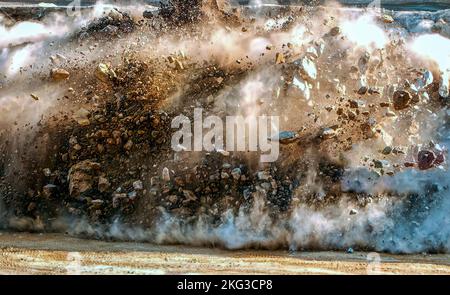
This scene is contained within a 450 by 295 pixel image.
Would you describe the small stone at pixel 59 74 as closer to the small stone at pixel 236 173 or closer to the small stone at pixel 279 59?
the small stone at pixel 236 173

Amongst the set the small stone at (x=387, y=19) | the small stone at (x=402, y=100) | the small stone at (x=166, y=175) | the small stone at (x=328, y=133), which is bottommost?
the small stone at (x=166, y=175)

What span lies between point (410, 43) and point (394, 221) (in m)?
3.12

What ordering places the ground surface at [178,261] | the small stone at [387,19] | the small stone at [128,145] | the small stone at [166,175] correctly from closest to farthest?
1. the ground surface at [178,261]
2. the small stone at [166,175]
3. the small stone at [128,145]
4. the small stone at [387,19]

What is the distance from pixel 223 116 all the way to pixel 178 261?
245cm

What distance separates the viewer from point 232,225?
28.1 feet

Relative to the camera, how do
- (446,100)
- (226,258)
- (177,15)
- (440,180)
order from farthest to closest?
1. (177,15)
2. (446,100)
3. (440,180)
4. (226,258)

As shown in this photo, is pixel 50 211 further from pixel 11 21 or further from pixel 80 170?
pixel 11 21

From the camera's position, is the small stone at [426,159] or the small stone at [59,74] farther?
the small stone at [59,74]

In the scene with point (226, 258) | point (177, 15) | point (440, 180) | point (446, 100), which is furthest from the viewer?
point (177, 15)

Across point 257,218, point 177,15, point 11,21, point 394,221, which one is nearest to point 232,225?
point 257,218

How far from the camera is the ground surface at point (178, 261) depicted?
781 centimetres

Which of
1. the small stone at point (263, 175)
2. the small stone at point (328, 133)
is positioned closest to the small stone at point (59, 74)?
the small stone at point (263, 175)

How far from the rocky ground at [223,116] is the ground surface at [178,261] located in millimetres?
255

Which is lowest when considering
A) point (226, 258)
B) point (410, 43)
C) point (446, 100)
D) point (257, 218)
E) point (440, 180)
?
point (226, 258)
